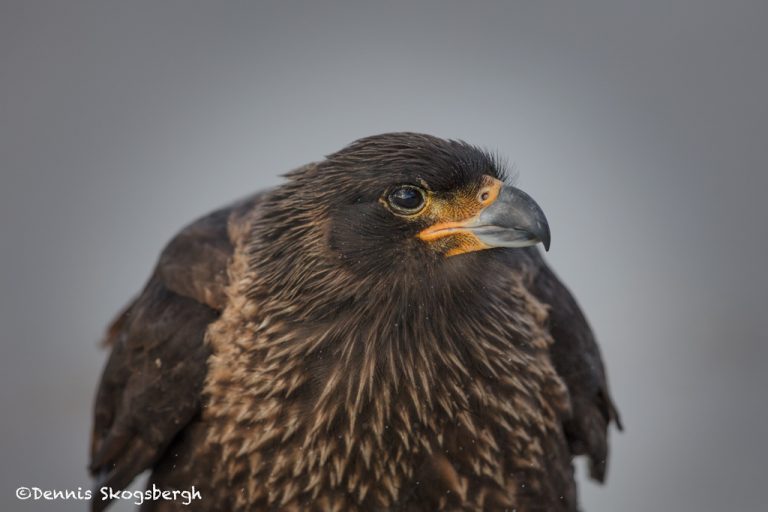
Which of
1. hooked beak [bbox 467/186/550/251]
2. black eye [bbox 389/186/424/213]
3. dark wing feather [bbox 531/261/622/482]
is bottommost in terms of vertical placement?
dark wing feather [bbox 531/261/622/482]

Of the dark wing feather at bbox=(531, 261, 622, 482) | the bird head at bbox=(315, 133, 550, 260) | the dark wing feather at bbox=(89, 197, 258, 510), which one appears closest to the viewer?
the bird head at bbox=(315, 133, 550, 260)

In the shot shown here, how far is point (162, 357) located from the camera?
4426 millimetres

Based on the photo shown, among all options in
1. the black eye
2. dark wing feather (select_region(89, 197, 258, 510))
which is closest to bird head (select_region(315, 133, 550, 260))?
the black eye

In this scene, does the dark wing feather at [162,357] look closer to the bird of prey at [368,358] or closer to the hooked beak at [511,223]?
the bird of prey at [368,358]

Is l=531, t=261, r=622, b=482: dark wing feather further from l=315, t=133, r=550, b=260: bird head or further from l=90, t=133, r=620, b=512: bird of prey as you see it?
l=315, t=133, r=550, b=260: bird head

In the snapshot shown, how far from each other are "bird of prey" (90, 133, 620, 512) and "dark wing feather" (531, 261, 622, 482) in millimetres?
92

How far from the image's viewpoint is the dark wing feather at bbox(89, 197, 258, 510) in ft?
14.2

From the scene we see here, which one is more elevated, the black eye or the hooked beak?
the black eye

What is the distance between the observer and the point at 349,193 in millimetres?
3838

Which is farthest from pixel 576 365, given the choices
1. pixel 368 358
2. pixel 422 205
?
pixel 422 205

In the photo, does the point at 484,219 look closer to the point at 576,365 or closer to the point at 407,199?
the point at 407,199

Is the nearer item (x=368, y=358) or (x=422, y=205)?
(x=422, y=205)

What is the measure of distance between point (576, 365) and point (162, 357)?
66.5 inches

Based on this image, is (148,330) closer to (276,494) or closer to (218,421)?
(218,421)
